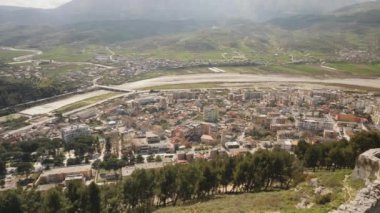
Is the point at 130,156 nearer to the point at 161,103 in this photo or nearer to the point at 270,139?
the point at 270,139

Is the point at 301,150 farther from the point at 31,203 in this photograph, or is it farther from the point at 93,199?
the point at 31,203

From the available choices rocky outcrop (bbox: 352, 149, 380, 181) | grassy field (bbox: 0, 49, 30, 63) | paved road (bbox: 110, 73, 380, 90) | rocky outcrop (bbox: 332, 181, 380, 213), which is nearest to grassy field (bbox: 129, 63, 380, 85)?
paved road (bbox: 110, 73, 380, 90)

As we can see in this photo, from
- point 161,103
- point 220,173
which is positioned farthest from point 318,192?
point 161,103

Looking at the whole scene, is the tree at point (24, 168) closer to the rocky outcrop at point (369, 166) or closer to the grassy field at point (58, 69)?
the rocky outcrop at point (369, 166)

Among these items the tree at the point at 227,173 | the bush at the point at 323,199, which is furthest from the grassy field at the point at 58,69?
the bush at the point at 323,199

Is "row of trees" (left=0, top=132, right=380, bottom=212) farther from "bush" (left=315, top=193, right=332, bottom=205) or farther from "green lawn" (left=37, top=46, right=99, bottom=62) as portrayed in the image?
"green lawn" (left=37, top=46, right=99, bottom=62)

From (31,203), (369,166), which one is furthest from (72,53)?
(369,166)
